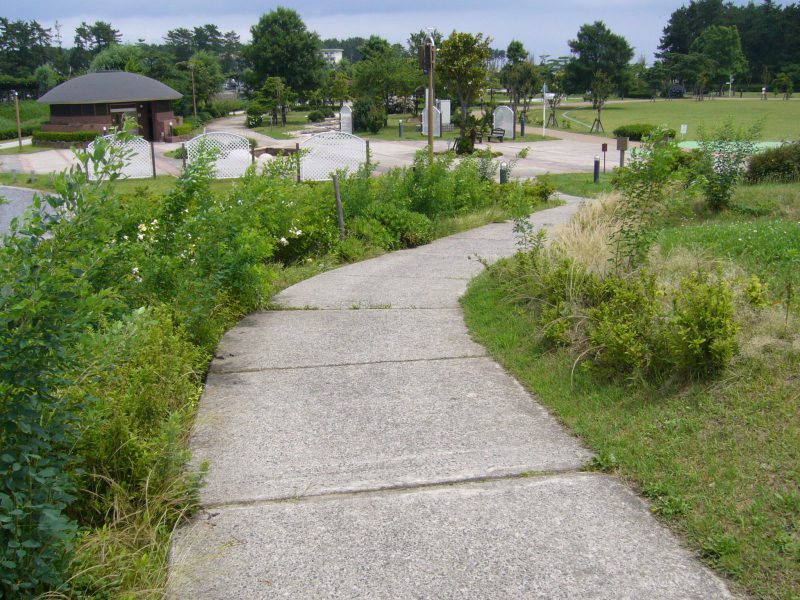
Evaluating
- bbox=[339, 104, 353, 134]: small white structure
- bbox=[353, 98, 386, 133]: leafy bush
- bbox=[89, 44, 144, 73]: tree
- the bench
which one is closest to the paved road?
the bench

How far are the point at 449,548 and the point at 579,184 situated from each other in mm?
18576

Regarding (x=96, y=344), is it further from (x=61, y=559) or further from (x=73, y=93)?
(x=73, y=93)

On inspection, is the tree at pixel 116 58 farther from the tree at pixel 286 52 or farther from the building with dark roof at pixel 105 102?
the building with dark roof at pixel 105 102

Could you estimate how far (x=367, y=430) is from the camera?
495 cm

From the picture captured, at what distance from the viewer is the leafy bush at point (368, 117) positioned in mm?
49250

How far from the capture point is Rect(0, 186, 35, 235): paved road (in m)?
18.0

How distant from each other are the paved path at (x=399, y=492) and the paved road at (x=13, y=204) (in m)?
12.1

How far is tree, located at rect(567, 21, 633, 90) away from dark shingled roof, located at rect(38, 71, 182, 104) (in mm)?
41149

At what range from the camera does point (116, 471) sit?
157 inches

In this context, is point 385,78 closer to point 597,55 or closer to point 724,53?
point 597,55

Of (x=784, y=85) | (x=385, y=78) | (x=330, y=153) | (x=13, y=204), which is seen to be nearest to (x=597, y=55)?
(x=784, y=85)

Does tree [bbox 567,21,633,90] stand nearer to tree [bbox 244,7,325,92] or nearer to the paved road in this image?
tree [bbox 244,7,325,92]

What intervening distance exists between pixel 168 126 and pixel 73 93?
5.99m

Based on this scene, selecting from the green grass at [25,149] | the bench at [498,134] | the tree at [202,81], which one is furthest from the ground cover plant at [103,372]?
the tree at [202,81]
